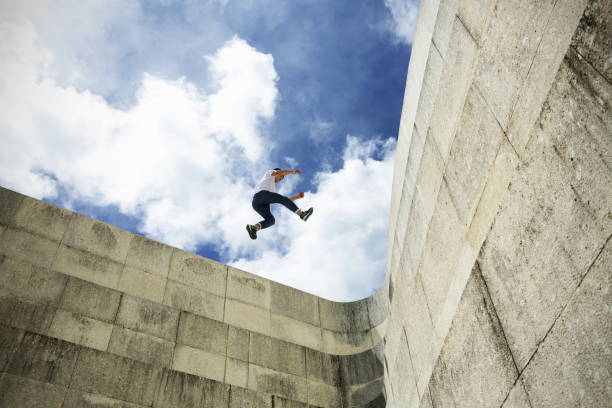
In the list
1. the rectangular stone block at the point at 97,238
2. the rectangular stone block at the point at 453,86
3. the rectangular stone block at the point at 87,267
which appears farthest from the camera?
the rectangular stone block at the point at 97,238

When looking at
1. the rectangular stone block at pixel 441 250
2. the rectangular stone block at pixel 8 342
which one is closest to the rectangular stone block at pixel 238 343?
the rectangular stone block at pixel 8 342

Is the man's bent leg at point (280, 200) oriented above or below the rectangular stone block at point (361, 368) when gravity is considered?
above

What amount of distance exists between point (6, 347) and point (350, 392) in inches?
269

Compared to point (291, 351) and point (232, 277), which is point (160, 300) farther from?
point (291, 351)

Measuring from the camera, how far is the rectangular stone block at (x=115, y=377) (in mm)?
7137

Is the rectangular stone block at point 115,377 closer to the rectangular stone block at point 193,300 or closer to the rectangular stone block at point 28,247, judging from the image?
the rectangular stone block at point 193,300

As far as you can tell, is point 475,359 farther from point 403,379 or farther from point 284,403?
point 284,403

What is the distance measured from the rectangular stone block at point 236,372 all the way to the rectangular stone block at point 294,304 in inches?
72.4

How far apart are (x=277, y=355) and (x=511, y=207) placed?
749 cm

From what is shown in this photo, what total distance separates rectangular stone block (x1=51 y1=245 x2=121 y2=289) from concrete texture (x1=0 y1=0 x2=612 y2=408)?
1.4 inches

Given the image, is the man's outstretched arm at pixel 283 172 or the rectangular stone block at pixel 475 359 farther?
the man's outstretched arm at pixel 283 172

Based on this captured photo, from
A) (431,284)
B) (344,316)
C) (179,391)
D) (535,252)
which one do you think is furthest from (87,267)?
(535,252)

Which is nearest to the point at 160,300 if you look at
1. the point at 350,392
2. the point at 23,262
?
the point at 23,262

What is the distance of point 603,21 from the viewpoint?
2629 millimetres
